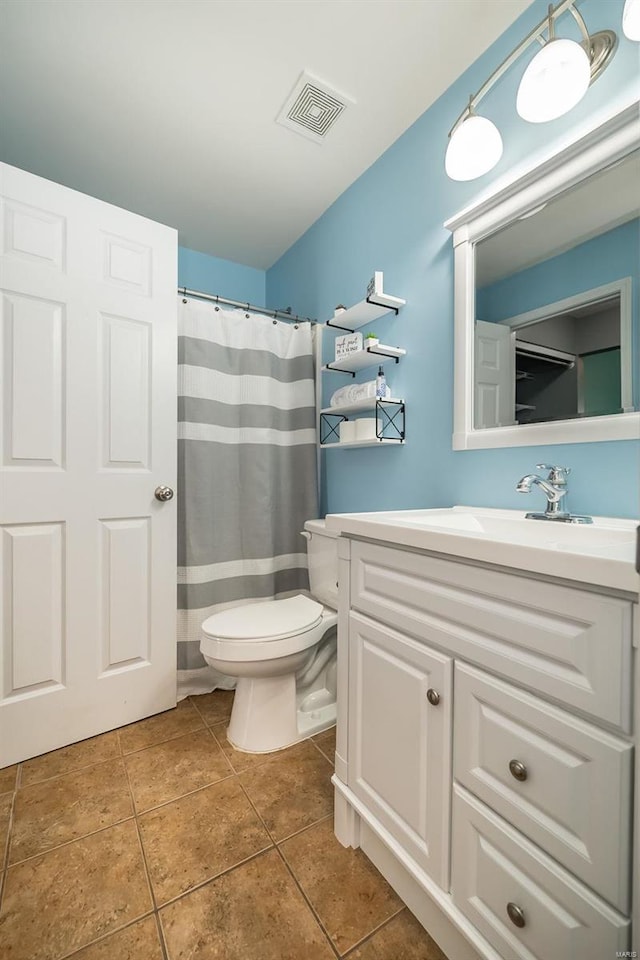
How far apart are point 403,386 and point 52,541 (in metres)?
1.47

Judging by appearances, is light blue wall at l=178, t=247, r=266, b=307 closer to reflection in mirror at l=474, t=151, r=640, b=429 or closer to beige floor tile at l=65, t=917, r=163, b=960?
reflection in mirror at l=474, t=151, r=640, b=429

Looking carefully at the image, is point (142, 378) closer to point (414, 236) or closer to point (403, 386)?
point (403, 386)

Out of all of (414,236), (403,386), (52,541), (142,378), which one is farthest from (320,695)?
(414,236)

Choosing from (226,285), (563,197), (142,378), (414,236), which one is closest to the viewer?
(563,197)

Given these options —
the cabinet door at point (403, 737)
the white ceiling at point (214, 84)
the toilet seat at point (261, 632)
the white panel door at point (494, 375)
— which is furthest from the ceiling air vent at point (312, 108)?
the toilet seat at point (261, 632)

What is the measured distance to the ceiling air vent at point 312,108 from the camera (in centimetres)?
144

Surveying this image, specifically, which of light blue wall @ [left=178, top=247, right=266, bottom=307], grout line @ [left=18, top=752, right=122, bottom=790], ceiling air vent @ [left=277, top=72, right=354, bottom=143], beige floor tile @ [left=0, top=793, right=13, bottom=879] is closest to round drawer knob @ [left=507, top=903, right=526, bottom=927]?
beige floor tile @ [left=0, top=793, right=13, bottom=879]

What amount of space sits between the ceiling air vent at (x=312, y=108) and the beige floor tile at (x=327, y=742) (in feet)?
7.88

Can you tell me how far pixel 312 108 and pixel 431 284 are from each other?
2.69 feet

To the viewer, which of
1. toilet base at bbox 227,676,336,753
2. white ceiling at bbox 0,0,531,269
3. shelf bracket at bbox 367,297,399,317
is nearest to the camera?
white ceiling at bbox 0,0,531,269

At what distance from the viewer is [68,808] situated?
1205 mm

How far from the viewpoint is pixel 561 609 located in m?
0.59

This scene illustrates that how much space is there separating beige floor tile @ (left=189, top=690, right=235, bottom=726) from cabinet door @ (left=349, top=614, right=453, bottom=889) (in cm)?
84

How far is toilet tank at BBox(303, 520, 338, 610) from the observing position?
67.6 inches
